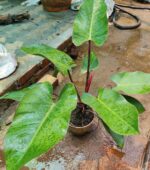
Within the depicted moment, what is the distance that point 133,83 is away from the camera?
1.57 meters

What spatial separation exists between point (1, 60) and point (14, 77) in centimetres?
18

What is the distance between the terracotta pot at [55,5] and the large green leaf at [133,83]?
6.17 feet

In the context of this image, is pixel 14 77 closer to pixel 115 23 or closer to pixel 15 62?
pixel 15 62

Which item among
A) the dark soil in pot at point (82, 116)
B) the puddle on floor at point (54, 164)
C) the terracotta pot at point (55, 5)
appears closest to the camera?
the puddle on floor at point (54, 164)

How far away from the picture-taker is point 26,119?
4.07 ft

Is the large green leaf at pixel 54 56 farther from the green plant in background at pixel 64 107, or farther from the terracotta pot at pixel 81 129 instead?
the terracotta pot at pixel 81 129

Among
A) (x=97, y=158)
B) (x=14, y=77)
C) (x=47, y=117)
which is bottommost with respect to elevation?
(x=97, y=158)

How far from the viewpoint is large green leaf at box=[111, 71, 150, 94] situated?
59.4 inches

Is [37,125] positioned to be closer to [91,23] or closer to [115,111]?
[115,111]

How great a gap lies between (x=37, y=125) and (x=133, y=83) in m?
0.66

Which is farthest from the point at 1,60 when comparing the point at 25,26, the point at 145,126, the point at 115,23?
the point at 115,23

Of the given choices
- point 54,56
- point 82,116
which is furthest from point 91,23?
point 82,116

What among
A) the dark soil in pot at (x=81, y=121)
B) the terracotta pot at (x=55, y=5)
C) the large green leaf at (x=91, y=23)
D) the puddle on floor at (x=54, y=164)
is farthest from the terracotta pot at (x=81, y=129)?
the terracotta pot at (x=55, y=5)

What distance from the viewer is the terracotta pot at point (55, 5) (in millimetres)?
3199
